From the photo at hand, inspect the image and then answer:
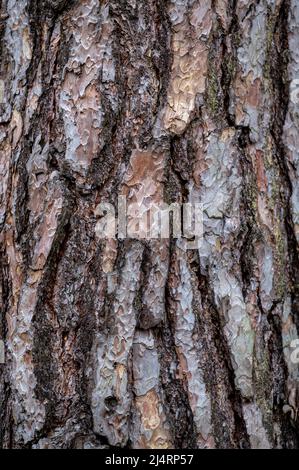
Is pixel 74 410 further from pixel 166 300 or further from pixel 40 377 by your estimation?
pixel 166 300

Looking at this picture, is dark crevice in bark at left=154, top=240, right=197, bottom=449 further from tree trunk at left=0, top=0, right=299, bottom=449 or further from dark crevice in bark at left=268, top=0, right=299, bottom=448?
dark crevice in bark at left=268, top=0, right=299, bottom=448

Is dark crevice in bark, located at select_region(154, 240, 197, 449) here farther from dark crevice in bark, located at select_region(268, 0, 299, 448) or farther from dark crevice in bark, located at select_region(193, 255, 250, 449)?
dark crevice in bark, located at select_region(268, 0, 299, 448)

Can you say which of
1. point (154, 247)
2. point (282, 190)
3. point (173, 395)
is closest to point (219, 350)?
point (173, 395)

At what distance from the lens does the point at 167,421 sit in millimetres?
1164

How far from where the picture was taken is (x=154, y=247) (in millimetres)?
1183

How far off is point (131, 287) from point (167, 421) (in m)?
0.28

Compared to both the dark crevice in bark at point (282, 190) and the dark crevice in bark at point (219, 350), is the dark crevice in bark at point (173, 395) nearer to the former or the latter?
the dark crevice in bark at point (219, 350)

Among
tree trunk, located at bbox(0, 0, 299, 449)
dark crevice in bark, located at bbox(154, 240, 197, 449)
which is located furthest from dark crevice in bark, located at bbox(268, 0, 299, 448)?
dark crevice in bark, located at bbox(154, 240, 197, 449)

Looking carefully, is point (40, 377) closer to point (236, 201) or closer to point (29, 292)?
point (29, 292)

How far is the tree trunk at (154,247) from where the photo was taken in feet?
3.84

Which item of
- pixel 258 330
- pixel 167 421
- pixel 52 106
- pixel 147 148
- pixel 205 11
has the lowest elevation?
pixel 167 421

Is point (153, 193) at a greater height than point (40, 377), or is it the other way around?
point (153, 193)

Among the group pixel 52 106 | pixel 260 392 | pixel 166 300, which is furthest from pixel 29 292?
pixel 260 392

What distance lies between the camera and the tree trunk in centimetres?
117
